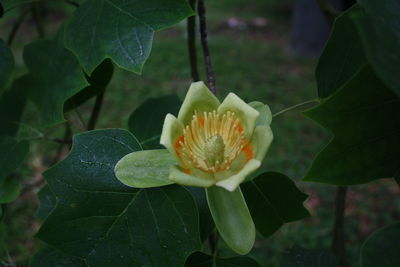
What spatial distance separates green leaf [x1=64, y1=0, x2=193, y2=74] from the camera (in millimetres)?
848

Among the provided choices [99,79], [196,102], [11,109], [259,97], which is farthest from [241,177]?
[259,97]

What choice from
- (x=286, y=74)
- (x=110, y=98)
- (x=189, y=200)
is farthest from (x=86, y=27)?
(x=286, y=74)

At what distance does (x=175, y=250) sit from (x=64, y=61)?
0.53 meters

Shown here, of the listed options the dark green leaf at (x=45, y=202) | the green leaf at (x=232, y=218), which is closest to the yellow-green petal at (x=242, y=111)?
the green leaf at (x=232, y=218)

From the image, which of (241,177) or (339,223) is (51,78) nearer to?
(241,177)

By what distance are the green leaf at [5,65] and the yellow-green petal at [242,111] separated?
20.8 inches

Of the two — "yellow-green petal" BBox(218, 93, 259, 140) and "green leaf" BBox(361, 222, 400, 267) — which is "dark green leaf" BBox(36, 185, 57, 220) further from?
"green leaf" BBox(361, 222, 400, 267)

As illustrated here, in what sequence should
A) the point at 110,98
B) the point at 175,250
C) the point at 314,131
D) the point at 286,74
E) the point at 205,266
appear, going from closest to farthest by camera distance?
1. the point at 175,250
2. the point at 205,266
3. the point at 314,131
4. the point at 110,98
5. the point at 286,74

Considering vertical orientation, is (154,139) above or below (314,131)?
above

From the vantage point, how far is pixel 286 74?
16.5 feet

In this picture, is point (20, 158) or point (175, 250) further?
point (20, 158)

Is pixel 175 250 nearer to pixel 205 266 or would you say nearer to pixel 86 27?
pixel 205 266

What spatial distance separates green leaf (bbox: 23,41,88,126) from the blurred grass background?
36cm

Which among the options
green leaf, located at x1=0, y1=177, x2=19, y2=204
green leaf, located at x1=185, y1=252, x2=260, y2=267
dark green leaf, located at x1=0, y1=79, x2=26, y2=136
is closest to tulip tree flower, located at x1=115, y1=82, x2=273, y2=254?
green leaf, located at x1=185, y1=252, x2=260, y2=267
